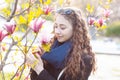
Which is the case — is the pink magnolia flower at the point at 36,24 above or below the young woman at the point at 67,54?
above

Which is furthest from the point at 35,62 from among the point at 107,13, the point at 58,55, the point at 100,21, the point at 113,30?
the point at 113,30

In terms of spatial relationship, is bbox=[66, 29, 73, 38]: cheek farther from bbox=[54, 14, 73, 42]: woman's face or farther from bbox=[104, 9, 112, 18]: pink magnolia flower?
bbox=[104, 9, 112, 18]: pink magnolia flower

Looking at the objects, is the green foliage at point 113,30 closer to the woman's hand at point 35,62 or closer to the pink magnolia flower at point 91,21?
the pink magnolia flower at point 91,21

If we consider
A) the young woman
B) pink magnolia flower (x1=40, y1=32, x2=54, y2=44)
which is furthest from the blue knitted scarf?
pink magnolia flower (x1=40, y1=32, x2=54, y2=44)

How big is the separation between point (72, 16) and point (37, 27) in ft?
1.65

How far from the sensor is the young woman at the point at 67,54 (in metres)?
2.90

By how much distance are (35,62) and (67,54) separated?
30 centimetres

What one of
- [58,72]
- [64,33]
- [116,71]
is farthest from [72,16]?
[116,71]

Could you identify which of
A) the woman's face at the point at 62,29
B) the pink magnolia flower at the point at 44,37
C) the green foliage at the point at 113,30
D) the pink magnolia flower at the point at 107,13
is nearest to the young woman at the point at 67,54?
the woman's face at the point at 62,29

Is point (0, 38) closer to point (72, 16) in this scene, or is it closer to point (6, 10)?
point (6, 10)

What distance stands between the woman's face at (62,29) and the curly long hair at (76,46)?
0.11 ft

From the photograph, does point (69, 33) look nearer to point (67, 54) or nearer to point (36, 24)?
point (67, 54)

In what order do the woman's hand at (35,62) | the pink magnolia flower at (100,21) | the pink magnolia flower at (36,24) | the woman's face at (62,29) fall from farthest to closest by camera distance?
the pink magnolia flower at (100,21) → the woman's face at (62,29) → the woman's hand at (35,62) → the pink magnolia flower at (36,24)

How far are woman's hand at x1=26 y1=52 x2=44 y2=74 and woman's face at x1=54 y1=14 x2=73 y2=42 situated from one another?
201 mm
